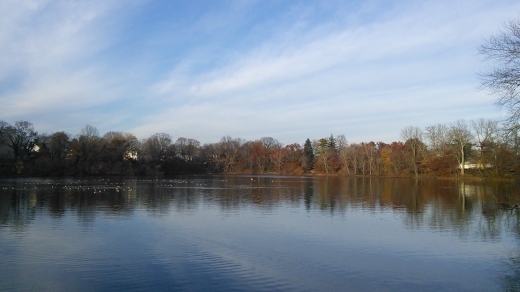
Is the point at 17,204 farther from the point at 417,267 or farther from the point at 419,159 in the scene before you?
the point at 419,159

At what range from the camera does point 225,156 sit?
103625 mm

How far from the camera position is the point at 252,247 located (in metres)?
11.5

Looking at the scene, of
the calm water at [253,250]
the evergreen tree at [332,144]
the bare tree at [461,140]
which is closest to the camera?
the calm water at [253,250]

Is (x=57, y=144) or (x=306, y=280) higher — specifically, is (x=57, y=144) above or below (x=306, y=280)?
above

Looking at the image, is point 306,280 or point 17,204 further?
point 17,204

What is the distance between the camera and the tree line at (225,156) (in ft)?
198

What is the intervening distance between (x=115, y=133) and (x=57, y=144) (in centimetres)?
1790

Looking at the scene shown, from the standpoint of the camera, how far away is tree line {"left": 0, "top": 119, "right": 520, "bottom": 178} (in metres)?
60.5

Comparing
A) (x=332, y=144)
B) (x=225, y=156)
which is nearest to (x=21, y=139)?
(x=225, y=156)

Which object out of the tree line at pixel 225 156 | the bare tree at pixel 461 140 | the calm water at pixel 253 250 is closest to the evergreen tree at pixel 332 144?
the tree line at pixel 225 156

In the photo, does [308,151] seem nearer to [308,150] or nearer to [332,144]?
[308,150]

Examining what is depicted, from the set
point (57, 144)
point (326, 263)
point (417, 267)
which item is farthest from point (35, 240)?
point (57, 144)

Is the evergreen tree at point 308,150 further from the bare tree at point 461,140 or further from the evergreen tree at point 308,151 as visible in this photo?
the bare tree at point 461,140

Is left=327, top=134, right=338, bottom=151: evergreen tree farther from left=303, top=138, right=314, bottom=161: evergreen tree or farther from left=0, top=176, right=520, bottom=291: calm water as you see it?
left=0, top=176, right=520, bottom=291: calm water
